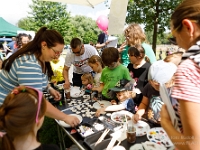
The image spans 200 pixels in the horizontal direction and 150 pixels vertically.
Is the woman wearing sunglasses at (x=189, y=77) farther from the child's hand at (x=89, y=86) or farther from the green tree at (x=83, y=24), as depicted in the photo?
the green tree at (x=83, y=24)

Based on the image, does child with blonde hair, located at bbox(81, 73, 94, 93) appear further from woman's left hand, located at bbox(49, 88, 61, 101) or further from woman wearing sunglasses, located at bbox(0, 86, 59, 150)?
woman wearing sunglasses, located at bbox(0, 86, 59, 150)

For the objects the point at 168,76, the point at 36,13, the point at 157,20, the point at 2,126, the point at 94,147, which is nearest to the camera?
the point at 2,126

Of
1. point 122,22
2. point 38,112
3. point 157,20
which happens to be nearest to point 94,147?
point 38,112

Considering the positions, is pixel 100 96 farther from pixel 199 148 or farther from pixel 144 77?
pixel 199 148

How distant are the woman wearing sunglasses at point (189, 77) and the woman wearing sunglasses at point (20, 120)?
82 cm

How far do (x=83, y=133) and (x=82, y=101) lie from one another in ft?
2.78

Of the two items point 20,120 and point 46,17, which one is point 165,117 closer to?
point 20,120

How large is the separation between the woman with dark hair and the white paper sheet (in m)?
1.78

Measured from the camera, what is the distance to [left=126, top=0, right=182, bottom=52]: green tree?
8422mm

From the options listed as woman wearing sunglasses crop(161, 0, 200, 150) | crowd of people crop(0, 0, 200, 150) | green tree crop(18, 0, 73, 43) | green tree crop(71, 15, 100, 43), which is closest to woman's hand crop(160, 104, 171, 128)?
crowd of people crop(0, 0, 200, 150)

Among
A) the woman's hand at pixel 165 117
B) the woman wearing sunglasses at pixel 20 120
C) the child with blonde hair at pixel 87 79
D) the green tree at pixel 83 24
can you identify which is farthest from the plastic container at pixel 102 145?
the green tree at pixel 83 24

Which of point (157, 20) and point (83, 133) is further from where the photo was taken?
point (157, 20)

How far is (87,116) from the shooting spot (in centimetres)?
183

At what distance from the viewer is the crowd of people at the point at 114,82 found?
2.28ft
